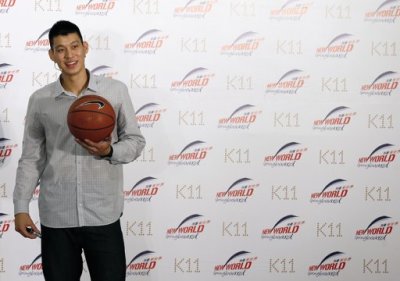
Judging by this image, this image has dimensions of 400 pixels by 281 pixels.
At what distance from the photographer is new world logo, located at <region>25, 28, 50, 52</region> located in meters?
2.60

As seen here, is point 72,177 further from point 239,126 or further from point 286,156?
point 286,156

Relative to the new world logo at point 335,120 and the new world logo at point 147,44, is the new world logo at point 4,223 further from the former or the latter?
the new world logo at point 335,120

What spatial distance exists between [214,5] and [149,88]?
1.72 ft

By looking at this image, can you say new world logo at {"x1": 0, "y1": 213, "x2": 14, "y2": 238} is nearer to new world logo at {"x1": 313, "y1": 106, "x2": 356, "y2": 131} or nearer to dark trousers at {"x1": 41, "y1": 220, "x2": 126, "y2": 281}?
dark trousers at {"x1": 41, "y1": 220, "x2": 126, "y2": 281}

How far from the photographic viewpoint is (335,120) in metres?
2.68

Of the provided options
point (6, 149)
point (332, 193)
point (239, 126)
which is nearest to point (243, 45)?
point (239, 126)

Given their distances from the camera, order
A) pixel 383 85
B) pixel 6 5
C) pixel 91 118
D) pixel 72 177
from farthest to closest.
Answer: pixel 383 85 < pixel 6 5 < pixel 72 177 < pixel 91 118

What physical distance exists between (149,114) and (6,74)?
2.37 feet

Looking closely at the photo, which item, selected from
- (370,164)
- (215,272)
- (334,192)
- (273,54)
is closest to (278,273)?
(215,272)

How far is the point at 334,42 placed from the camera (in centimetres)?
266

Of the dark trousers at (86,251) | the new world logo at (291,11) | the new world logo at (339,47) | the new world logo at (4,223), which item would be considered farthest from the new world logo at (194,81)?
the new world logo at (4,223)

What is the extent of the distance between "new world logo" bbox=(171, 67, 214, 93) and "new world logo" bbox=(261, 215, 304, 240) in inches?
31.2

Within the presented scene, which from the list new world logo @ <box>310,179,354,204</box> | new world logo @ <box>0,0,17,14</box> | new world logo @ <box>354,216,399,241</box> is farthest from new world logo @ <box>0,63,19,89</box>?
new world logo @ <box>354,216,399,241</box>

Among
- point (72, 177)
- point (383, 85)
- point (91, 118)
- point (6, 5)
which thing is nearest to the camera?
point (91, 118)
